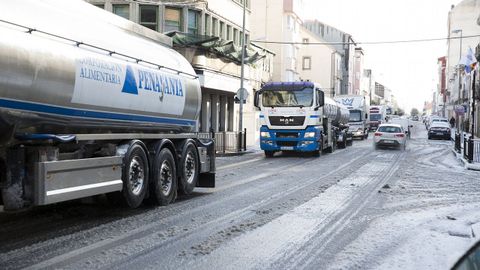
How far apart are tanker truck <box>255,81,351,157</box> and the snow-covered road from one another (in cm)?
1030

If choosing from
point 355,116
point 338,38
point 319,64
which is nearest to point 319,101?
point 355,116

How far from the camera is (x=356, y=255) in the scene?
266 inches

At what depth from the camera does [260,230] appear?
26.8 feet

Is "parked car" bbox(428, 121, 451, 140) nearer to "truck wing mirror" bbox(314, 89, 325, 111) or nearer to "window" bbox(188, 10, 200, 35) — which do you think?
"truck wing mirror" bbox(314, 89, 325, 111)

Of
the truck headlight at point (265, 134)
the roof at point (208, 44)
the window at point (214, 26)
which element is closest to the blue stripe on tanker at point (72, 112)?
the truck headlight at point (265, 134)

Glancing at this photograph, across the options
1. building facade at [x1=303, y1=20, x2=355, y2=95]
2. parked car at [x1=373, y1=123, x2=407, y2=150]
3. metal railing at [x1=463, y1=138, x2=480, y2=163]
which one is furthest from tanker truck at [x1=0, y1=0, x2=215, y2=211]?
building facade at [x1=303, y1=20, x2=355, y2=95]

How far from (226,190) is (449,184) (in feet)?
21.2

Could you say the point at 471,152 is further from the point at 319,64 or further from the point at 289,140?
the point at 319,64

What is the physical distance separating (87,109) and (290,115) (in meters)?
16.7

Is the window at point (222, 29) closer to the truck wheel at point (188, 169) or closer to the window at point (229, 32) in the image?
the window at point (229, 32)

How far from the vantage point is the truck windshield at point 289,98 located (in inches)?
949

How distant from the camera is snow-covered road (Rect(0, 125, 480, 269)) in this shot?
638 cm

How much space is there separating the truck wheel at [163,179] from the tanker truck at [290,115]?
45.3 ft

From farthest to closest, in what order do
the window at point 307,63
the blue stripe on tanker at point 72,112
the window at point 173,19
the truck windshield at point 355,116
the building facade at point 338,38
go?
the building facade at point 338,38, the window at point 307,63, the truck windshield at point 355,116, the window at point 173,19, the blue stripe on tanker at point 72,112
